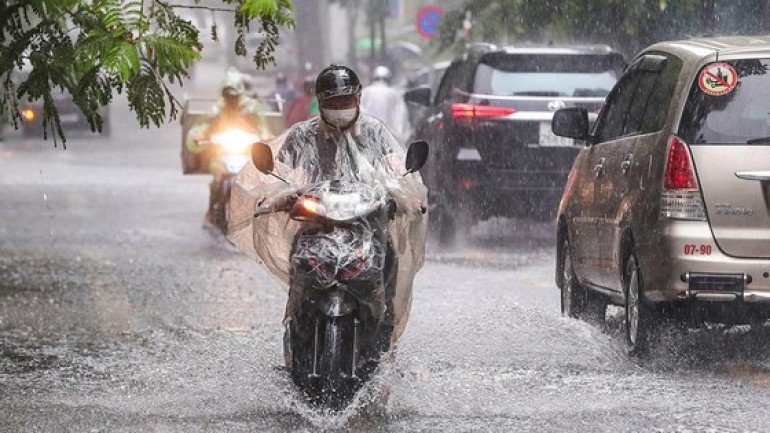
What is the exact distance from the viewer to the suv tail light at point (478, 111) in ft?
52.6

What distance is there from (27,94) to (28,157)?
26729 mm

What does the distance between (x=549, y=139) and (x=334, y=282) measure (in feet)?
27.7

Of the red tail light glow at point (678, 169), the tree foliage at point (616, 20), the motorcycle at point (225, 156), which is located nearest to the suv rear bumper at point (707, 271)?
the red tail light glow at point (678, 169)

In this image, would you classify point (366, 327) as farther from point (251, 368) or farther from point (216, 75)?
point (216, 75)

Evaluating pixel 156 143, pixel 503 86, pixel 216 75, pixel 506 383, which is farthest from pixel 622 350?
pixel 216 75

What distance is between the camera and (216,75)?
276 feet

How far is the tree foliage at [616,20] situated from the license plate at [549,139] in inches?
85.8

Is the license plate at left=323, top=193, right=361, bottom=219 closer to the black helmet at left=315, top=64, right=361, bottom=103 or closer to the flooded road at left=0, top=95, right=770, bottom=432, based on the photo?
the black helmet at left=315, top=64, right=361, bottom=103

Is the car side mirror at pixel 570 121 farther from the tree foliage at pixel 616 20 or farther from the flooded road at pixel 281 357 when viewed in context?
the tree foliage at pixel 616 20

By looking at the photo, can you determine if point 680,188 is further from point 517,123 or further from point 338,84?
point 517,123

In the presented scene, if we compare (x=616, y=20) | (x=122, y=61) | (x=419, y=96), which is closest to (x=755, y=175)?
(x=122, y=61)

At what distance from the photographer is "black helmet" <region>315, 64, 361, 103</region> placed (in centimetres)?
825

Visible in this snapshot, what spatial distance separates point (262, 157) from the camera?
26.2 feet

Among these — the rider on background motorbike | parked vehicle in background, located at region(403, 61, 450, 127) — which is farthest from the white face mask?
the rider on background motorbike
